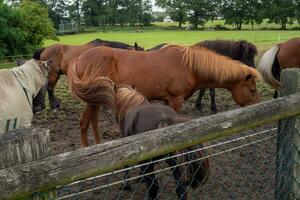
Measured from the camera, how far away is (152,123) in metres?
3.29

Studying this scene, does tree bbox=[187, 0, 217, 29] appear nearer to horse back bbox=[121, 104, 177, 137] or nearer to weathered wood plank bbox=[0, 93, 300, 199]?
horse back bbox=[121, 104, 177, 137]

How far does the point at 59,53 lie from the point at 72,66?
306 centimetres

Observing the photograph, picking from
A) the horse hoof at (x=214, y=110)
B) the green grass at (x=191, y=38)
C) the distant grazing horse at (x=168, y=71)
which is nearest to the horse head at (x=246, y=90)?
the distant grazing horse at (x=168, y=71)

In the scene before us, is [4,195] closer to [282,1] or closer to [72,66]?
[72,66]

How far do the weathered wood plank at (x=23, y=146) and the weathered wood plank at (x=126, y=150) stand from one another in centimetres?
4

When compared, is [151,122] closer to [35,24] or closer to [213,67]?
[213,67]

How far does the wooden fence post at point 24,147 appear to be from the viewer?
125 centimetres

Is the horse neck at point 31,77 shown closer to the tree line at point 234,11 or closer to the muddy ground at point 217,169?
the muddy ground at point 217,169

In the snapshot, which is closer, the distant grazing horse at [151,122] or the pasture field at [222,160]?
the distant grazing horse at [151,122]

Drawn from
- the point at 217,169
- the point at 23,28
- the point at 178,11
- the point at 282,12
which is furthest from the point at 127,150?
the point at 178,11

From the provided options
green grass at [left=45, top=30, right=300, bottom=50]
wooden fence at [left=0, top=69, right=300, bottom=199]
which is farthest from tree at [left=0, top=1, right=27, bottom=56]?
wooden fence at [left=0, top=69, right=300, bottom=199]

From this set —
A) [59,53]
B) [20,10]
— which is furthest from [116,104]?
[20,10]

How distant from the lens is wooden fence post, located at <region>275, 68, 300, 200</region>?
234cm

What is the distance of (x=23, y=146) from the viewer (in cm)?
128
